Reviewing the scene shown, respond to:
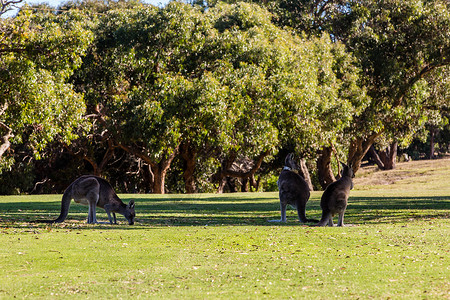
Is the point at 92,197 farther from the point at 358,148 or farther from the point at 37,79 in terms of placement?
the point at 358,148

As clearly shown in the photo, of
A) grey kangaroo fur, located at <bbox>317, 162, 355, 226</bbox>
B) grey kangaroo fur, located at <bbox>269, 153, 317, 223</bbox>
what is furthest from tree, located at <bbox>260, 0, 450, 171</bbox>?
grey kangaroo fur, located at <bbox>317, 162, 355, 226</bbox>

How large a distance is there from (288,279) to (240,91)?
995 inches

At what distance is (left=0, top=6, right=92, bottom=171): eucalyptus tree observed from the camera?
23578mm

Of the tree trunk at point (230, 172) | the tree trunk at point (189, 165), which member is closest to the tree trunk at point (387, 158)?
the tree trunk at point (230, 172)

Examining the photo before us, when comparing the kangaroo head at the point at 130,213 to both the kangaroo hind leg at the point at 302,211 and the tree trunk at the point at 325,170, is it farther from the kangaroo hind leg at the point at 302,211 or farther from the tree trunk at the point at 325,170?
the tree trunk at the point at 325,170

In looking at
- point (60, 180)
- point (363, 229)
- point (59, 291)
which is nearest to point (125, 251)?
point (59, 291)

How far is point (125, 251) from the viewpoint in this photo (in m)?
10.6

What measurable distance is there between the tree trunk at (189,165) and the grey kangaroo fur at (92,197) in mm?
23006

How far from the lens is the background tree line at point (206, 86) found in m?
29.4

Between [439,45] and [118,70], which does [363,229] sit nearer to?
[118,70]

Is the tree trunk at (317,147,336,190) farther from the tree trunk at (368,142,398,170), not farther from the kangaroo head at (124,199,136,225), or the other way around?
the kangaroo head at (124,199,136,225)

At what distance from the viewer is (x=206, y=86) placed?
3134 centimetres

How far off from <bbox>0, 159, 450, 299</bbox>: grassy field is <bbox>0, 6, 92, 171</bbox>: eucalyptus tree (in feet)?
28.5

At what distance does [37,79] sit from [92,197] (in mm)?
12243
